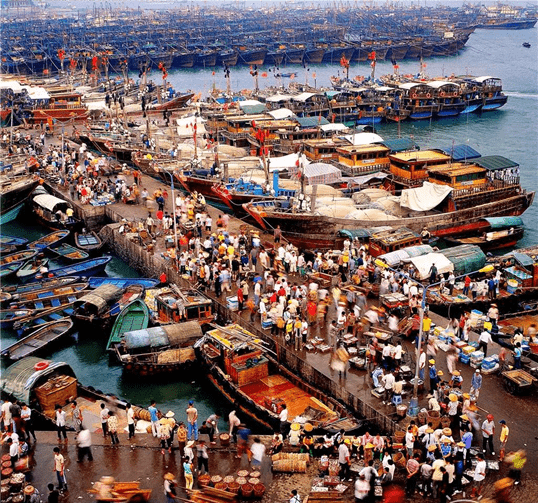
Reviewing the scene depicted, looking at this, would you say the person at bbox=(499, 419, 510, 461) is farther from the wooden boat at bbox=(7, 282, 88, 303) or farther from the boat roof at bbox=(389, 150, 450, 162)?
the boat roof at bbox=(389, 150, 450, 162)

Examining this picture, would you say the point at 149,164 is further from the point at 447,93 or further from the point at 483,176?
the point at 447,93

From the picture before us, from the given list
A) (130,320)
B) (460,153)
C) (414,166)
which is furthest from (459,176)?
(130,320)

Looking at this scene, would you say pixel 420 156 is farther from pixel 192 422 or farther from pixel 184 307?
pixel 192 422

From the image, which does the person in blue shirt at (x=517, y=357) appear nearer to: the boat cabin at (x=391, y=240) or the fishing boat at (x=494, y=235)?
the boat cabin at (x=391, y=240)

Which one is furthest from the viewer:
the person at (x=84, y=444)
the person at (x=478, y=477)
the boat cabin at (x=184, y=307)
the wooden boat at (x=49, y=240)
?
the wooden boat at (x=49, y=240)

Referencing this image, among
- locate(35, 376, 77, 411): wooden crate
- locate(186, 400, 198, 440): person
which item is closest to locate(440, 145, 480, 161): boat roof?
locate(35, 376, 77, 411): wooden crate

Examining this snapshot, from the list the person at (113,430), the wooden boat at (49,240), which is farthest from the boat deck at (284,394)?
the wooden boat at (49,240)
